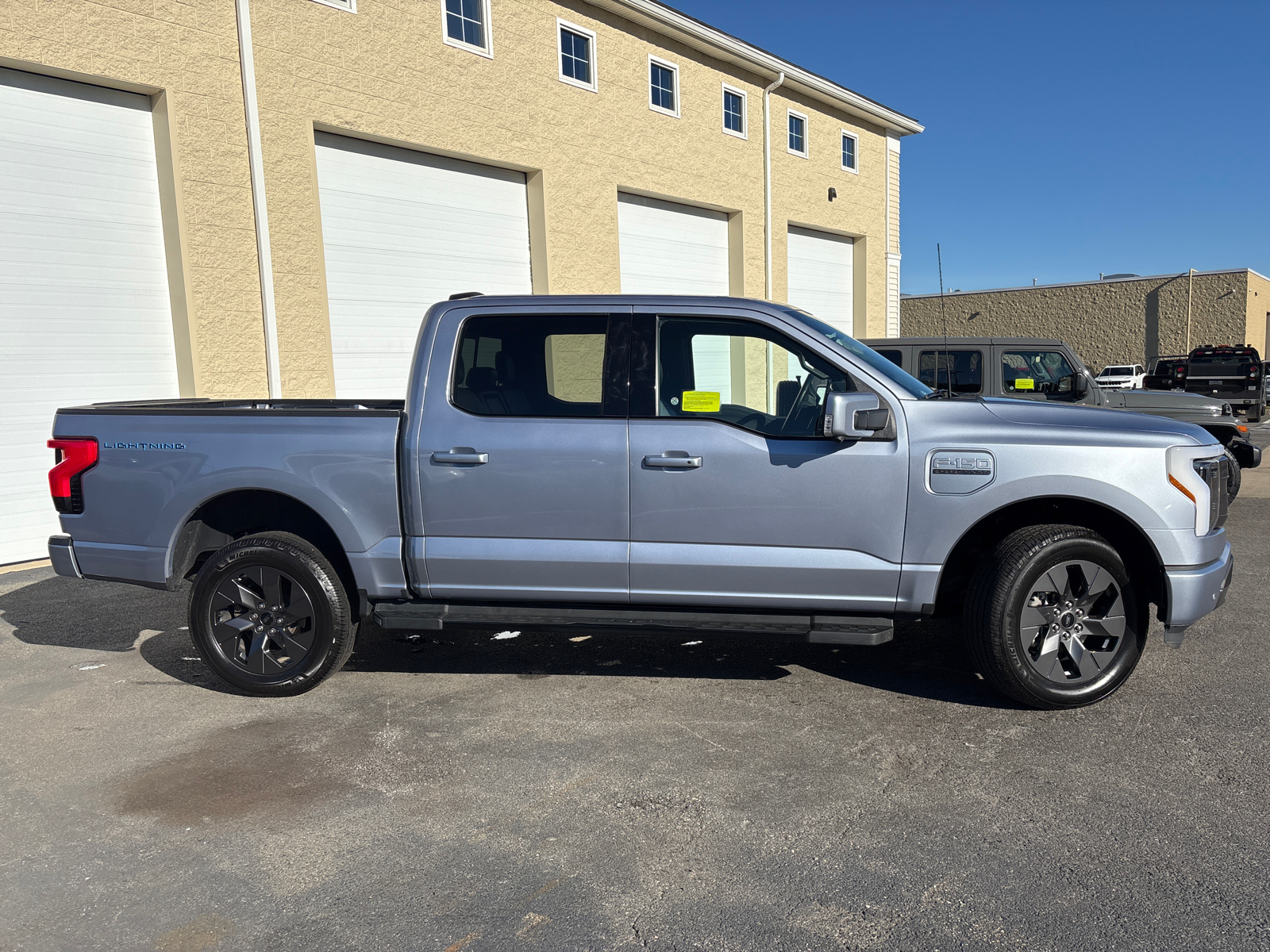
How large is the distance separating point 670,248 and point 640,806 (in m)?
13.3

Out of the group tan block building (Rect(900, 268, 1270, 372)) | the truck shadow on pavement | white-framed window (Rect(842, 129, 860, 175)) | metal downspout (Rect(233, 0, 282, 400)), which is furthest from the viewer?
tan block building (Rect(900, 268, 1270, 372))

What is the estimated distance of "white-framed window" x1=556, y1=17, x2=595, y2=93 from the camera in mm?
13297

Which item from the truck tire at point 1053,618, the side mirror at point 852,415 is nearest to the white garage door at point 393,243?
the side mirror at point 852,415

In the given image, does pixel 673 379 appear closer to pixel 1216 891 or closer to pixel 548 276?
pixel 1216 891

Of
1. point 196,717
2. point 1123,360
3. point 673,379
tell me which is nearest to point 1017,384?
point 673,379

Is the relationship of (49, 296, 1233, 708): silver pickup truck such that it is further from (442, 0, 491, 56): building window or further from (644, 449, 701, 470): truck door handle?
(442, 0, 491, 56): building window

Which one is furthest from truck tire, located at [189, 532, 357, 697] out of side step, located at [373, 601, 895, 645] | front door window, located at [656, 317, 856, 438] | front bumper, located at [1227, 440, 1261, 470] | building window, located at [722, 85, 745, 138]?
building window, located at [722, 85, 745, 138]

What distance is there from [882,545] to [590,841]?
76.8 inches

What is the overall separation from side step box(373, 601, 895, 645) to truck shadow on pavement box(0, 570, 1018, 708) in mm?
97

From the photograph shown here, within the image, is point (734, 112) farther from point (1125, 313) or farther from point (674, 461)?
point (1125, 313)

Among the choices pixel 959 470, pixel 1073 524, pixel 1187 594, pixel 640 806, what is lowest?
pixel 640 806

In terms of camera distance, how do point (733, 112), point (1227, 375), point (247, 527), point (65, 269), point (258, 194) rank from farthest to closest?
1. point (1227, 375)
2. point (733, 112)
3. point (258, 194)
4. point (65, 269)
5. point (247, 527)

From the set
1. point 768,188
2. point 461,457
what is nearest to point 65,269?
point 461,457

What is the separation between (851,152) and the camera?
19656mm
